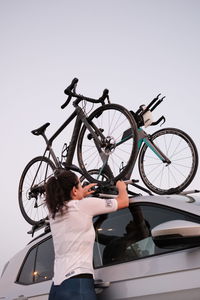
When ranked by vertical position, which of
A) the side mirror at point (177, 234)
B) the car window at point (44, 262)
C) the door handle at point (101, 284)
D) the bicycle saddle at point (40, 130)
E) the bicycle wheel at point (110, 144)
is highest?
the bicycle saddle at point (40, 130)

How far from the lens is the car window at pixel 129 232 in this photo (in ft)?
8.33

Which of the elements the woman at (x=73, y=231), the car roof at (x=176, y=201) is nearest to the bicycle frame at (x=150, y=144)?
the car roof at (x=176, y=201)

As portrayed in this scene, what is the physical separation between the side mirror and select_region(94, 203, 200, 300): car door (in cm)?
11

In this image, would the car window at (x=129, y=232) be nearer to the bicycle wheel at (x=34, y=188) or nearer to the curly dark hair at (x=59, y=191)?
the curly dark hair at (x=59, y=191)

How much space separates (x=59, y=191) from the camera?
2.73 m

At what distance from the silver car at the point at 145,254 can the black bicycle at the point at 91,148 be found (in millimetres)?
676

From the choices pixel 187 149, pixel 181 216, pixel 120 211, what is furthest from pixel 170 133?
pixel 181 216

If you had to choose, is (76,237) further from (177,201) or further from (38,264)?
(38,264)

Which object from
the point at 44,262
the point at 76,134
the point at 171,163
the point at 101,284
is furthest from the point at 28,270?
the point at 171,163

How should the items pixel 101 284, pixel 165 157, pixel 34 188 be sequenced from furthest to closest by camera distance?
pixel 34 188 → pixel 165 157 → pixel 101 284

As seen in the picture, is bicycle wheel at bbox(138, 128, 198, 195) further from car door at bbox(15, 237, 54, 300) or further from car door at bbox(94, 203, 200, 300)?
car door at bbox(15, 237, 54, 300)

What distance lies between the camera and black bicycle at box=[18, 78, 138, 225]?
12.2 feet

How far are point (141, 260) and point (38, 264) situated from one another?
1329mm

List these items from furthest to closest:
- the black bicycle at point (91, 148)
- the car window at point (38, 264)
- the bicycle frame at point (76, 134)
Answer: the bicycle frame at point (76, 134), the black bicycle at point (91, 148), the car window at point (38, 264)
